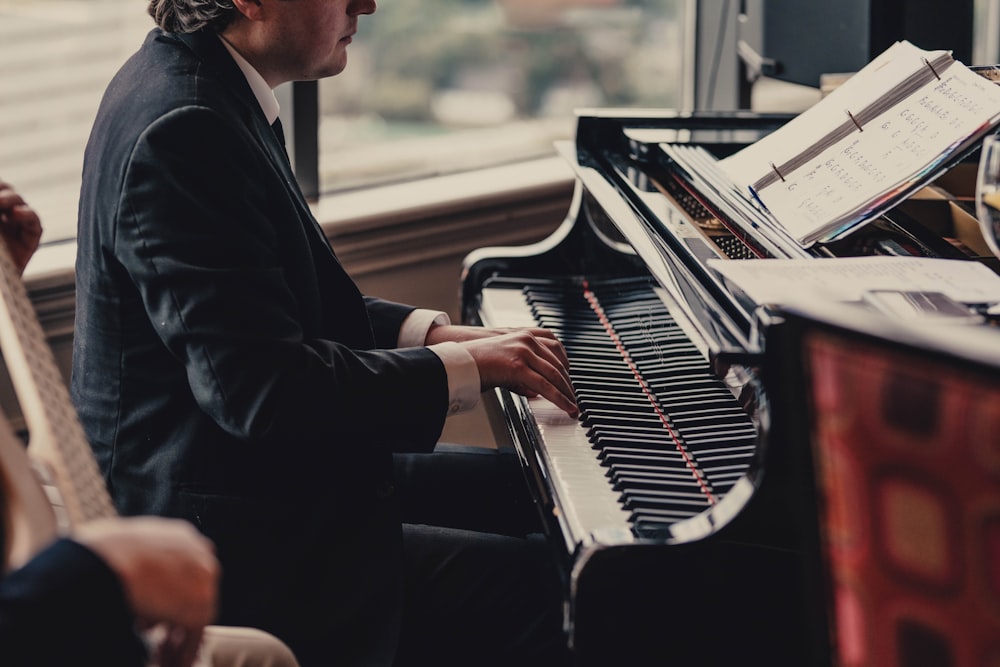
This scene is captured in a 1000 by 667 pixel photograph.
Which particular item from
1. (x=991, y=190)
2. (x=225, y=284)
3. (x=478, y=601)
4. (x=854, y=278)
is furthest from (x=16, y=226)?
(x=991, y=190)

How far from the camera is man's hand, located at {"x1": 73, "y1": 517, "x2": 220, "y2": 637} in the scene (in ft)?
2.96

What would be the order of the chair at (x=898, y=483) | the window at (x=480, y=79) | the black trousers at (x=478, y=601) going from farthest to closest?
the window at (x=480, y=79)
the black trousers at (x=478, y=601)
the chair at (x=898, y=483)

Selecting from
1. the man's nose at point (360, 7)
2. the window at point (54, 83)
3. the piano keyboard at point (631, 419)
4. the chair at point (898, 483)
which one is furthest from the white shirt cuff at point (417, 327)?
the chair at point (898, 483)

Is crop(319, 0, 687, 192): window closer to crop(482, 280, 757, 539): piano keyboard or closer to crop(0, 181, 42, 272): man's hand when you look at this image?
crop(482, 280, 757, 539): piano keyboard

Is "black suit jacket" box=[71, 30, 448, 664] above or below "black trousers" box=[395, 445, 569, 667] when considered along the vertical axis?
above

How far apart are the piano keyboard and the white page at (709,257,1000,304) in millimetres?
263

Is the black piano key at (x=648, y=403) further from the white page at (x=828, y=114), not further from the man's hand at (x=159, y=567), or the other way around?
the man's hand at (x=159, y=567)

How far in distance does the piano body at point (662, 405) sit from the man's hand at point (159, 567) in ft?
1.44

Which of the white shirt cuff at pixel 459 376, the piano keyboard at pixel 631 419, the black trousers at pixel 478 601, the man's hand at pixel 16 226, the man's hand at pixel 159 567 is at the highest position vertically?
the man's hand at pixel 16 226

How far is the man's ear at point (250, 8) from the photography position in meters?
1.50

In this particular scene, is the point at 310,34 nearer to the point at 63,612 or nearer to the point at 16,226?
the point at 16,226

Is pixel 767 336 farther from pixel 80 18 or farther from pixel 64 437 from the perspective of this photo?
pixel 80 18

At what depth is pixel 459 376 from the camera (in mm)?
1526

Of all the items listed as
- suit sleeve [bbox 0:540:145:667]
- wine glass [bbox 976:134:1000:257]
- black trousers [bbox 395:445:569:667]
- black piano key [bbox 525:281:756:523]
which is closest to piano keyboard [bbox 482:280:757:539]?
black piano key [bbox 525:281:756:523]
